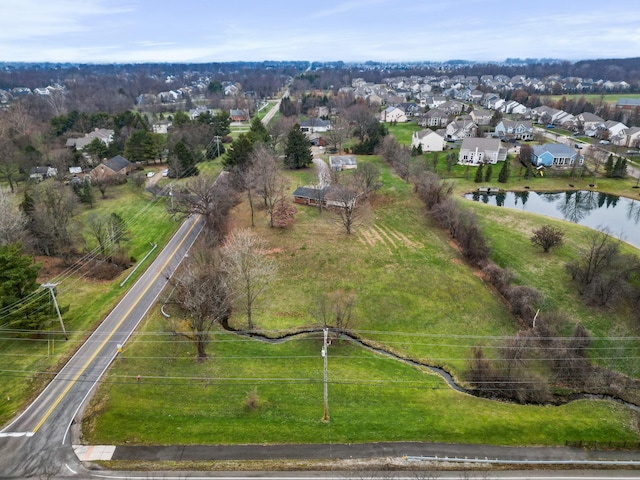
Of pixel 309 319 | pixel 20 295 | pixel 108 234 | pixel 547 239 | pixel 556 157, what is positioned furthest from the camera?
pixel 556 157

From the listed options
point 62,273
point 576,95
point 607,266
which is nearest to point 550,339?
point 607,266

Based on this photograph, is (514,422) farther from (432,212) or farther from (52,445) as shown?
(432,212)

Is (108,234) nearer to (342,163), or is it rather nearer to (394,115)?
(342,163)

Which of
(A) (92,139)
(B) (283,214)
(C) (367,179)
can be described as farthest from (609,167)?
(A) (92,139)

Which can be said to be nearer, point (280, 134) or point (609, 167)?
point (609, 167)

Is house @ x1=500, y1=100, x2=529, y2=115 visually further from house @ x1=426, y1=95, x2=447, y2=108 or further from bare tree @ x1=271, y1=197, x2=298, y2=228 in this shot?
bare tree @ x1=271, y1=197, x2=298, y2=228

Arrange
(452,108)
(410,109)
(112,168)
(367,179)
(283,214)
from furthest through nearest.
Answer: (410,109) < (452,108) < (112,168) < (367,179) < (283,214)

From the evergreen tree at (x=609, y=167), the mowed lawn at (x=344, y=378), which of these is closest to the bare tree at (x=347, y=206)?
the mowed lawn at (x=344, y=378)

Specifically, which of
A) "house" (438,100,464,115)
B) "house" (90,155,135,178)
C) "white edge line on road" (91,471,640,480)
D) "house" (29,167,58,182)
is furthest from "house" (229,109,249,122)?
"white edge line on road" (91,471,640,480)
